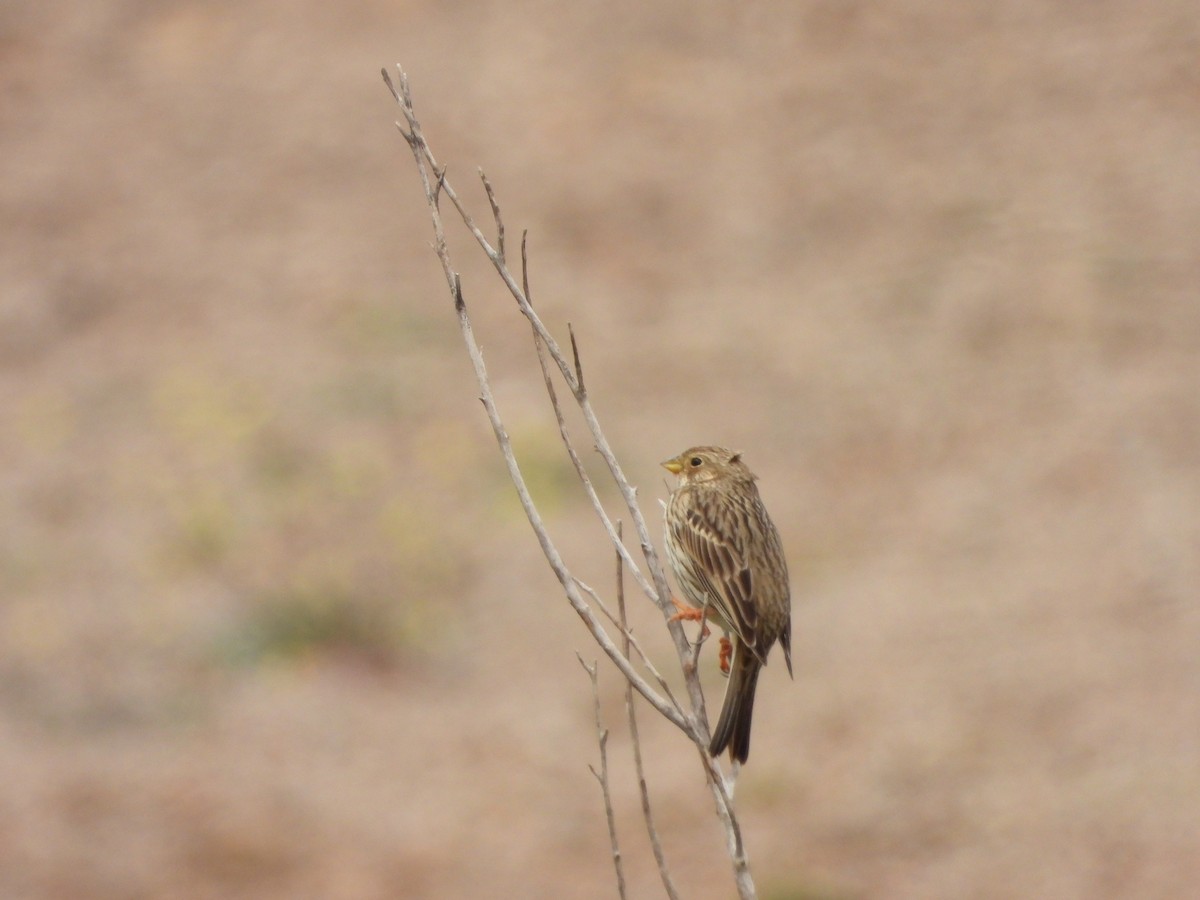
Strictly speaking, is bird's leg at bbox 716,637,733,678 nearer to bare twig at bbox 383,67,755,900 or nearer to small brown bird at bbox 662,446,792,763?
small brown bird at bbox 662,446,792,763

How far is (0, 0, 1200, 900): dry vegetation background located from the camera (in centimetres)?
1122

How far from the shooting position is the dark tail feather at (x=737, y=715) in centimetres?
471

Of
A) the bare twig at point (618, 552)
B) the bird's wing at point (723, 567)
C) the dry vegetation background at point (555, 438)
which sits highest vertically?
the dry vegetation background at point (555, 438)

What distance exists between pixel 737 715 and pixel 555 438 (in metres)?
9.81

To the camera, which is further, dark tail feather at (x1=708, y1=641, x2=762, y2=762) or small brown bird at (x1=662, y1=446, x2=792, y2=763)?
small brown bird at (x1=662, y1=446, x2=792, y2=763)

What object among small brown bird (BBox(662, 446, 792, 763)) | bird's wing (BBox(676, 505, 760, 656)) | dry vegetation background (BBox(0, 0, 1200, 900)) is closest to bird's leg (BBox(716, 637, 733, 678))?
small brown bird (BBox(662, 446, 792, 763))

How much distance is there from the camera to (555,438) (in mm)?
14516

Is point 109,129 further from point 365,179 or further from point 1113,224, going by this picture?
point 1113,224

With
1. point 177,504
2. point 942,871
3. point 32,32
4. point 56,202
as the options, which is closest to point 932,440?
point 942,871

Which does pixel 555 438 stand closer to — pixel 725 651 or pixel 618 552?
pixel 725 651

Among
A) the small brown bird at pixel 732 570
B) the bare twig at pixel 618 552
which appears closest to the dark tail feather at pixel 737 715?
the small brown bird at pixel 732 570

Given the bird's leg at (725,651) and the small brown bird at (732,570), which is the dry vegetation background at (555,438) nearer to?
the small brown bird at (732,570)

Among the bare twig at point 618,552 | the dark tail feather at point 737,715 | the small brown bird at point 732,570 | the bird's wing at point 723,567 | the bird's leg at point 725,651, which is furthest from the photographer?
the bird's leg at point 725,651

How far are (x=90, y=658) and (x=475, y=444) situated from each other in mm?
4424
